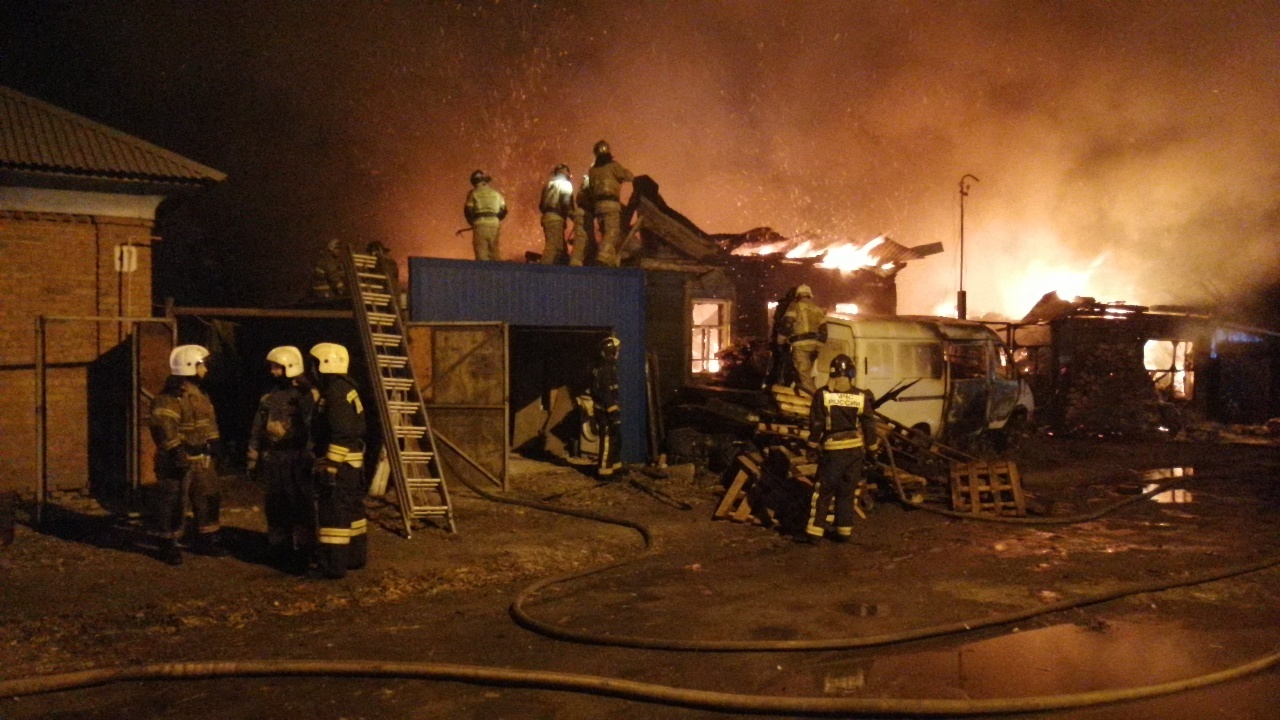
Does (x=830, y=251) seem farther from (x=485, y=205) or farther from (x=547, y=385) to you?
(x=485, y=205)

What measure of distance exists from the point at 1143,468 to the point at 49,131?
54.7 feet

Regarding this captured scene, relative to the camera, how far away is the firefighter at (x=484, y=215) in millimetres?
14594

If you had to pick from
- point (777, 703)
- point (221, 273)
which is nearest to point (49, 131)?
point (777, 703)

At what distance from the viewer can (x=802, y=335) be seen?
1310 centimetres

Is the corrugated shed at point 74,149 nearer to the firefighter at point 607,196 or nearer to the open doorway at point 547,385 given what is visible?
the firefighter at point 607,196

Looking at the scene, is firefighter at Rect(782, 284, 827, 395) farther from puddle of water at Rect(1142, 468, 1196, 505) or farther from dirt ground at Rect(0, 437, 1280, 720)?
puddle of water at Rect(1142, 468, 1196, 505)

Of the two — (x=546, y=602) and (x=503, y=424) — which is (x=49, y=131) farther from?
(x=546, y=602)

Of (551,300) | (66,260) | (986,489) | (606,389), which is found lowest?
(986,489)

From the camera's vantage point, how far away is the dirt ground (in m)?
5.11

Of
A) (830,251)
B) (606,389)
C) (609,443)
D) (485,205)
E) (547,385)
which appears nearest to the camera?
(609,443)

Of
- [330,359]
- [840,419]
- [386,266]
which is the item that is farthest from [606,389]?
[330,359]

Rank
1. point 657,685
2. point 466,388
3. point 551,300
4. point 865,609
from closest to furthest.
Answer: point 657,685 → point 865,609 → point 466,388 → point 551,300

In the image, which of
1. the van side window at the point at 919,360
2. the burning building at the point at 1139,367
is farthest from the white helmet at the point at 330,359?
the burning building at the point at 1139,367

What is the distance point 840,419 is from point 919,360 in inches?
236
